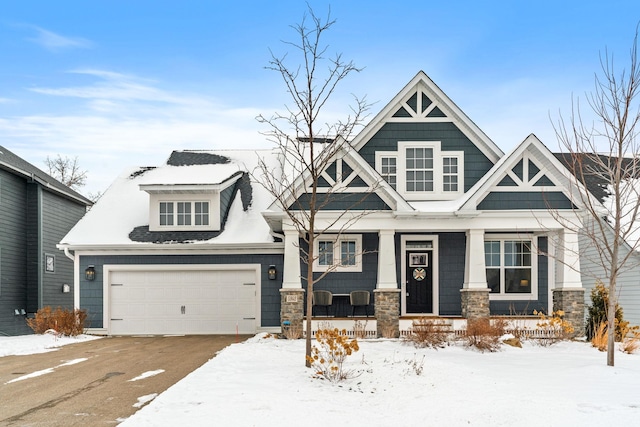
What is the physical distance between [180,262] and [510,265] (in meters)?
10.3

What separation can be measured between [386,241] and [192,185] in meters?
6.92

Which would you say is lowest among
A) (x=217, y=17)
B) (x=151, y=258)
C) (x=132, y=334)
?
(x=132, y=334)

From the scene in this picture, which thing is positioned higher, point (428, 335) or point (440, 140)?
point (440, 140)

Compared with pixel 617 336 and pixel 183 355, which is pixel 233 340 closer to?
pixel 183 355

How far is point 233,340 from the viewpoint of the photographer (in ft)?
55.3

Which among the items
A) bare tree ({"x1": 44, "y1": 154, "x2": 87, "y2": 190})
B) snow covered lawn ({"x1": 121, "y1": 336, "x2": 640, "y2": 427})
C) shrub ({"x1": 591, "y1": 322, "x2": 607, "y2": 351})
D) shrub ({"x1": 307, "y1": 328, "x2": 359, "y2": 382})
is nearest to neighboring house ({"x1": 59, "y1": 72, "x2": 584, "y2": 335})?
shrub ({"x1": 591, "y1": 322, "x2": 607, "y2": 351})

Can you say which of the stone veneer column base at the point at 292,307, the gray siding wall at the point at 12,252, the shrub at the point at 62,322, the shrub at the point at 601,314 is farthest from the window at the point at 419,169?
the gray siding wall at the point at 12,252

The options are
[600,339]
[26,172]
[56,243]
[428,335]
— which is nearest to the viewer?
[600,339]

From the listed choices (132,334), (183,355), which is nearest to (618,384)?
(183,355)

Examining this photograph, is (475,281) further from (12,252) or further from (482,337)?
(12,252)

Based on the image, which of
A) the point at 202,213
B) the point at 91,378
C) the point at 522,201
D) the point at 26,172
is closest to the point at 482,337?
the point at 522,201

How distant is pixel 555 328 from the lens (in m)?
15.5

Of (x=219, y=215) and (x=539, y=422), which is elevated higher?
(x=219, y=215)

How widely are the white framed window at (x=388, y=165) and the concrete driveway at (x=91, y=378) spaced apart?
21.3 ft
